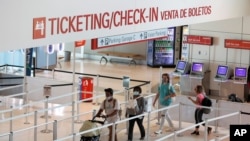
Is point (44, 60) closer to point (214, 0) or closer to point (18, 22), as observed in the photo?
point (214, 0)

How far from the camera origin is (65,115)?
16.8 meters

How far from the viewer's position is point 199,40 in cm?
1856

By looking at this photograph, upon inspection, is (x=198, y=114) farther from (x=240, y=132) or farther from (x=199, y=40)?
(x=240, y=132)

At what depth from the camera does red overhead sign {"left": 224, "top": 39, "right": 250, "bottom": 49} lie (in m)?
17.8

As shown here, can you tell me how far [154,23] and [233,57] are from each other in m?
7.78

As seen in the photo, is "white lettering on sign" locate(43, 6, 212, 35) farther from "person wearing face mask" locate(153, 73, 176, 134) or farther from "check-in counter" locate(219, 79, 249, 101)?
"check-in counter" locate(219, 79, 249, 101)

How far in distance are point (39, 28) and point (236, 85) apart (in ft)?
36.6

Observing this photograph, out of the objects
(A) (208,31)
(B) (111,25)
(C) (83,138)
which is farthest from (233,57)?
(B) (111,25)

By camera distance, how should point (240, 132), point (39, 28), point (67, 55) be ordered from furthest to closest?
point (67, 55) → point (39, 28) → point (240, 132)

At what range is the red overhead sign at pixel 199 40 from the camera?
18452 mm

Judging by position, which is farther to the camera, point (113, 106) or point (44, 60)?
point (44, 60)

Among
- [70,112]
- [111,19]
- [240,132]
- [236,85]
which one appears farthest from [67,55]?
[240,132]

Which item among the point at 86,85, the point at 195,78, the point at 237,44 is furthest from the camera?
the point at 195,78

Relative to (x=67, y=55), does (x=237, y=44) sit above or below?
above
